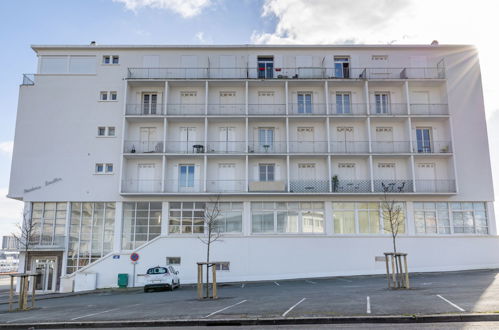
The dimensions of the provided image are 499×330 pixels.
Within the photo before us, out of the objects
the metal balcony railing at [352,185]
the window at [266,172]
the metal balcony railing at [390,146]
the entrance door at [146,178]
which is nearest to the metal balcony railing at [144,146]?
the entrance door at [146,178]

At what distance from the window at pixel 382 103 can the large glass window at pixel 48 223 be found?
23.6m

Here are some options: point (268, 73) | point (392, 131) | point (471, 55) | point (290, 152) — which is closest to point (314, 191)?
point (290, 152)

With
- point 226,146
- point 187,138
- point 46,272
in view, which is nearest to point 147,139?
point 187,138

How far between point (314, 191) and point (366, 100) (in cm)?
766

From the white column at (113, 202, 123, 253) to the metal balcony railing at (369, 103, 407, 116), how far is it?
753 inches

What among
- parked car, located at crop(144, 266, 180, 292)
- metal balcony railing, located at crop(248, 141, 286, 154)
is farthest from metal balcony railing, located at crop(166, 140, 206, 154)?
parked car, located at crop(144, 266, 180, 292)

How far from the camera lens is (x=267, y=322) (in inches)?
411

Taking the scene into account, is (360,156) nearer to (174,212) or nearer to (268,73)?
(268,73)

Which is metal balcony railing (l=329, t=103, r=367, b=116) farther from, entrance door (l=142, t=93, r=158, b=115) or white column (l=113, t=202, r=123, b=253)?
white column (l=113, t=202, r=123, b=253)

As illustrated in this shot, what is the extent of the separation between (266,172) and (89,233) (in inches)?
515

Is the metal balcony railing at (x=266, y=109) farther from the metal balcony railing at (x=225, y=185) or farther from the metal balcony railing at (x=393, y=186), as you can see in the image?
the metal balcony railing at (x=393, y=186)

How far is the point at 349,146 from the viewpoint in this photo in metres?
31.2

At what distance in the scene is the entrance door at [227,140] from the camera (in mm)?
31234

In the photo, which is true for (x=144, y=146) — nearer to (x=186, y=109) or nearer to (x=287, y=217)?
(x=186, y=109)
